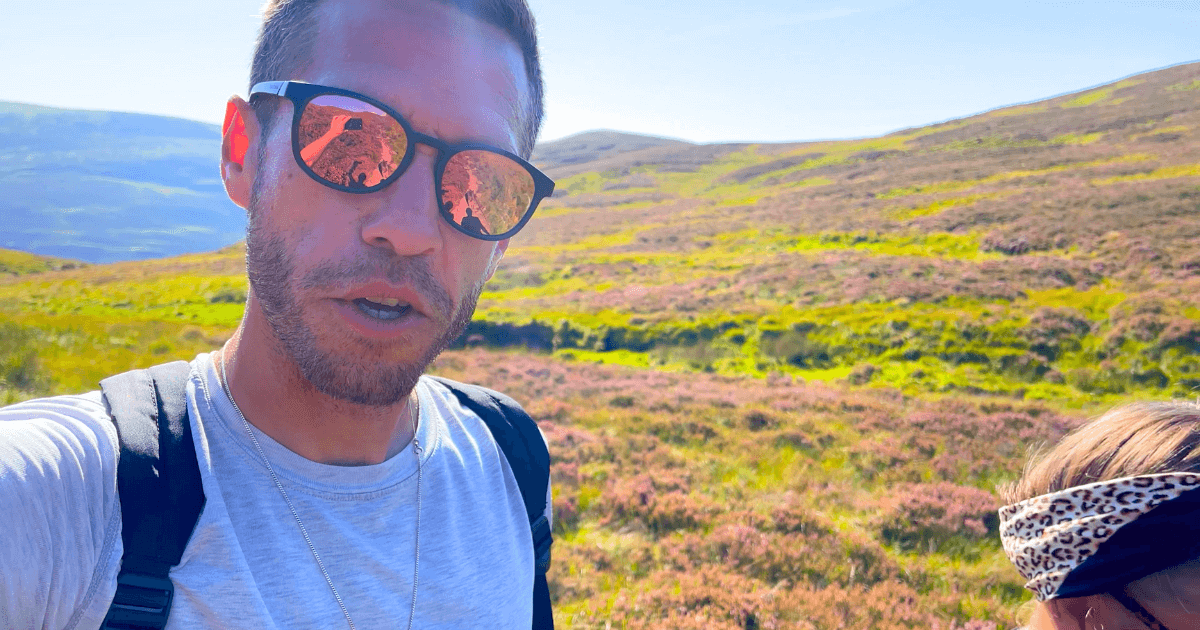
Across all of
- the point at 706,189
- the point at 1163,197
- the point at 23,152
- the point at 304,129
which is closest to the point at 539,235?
the point at 706,189

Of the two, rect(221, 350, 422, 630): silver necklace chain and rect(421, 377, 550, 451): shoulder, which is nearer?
rect(221, 350, 422, 630): silver necklace chain

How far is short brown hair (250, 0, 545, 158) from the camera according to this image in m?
1.48

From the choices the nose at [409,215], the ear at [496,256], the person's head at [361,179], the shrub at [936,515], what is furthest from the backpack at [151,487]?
the shrub at [936,515]

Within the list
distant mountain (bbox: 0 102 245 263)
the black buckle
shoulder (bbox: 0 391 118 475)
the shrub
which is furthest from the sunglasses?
distant mountain (bbox: 0 102 245 263)

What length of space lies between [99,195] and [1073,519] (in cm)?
18733

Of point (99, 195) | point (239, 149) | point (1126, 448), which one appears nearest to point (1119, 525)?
point (1126, 448)

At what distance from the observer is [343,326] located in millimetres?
1369

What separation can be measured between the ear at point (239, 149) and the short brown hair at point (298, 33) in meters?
0.04

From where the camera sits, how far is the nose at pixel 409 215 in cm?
141

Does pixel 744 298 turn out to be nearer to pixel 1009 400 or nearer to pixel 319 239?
pixel 1009 400

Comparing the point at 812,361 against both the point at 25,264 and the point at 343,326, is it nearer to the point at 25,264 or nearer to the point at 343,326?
the point at 343,326

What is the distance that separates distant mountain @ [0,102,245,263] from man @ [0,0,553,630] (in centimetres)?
9303

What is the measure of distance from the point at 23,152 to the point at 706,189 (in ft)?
675

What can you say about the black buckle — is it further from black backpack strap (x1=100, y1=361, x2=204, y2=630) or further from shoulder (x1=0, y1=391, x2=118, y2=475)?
shoulder (x1=0, y1=391, x2=118, y2=475)
